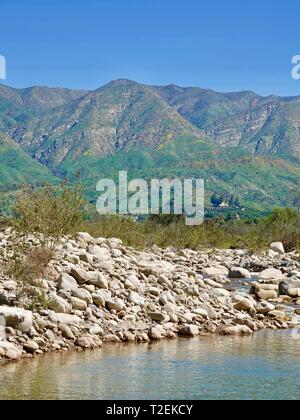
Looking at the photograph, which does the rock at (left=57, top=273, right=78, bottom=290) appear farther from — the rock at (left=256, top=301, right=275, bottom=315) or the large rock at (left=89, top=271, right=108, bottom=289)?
the rock at (left=256, top=301, right=275, bottom=315)

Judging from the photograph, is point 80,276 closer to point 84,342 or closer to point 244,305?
point 84,342

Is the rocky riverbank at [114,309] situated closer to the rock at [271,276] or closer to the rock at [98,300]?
the rock at [98,300]

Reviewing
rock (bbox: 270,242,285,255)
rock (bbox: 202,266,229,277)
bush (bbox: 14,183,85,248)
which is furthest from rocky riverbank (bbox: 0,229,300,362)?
rock (bbox: 270,242,285,255)

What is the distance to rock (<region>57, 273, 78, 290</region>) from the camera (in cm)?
2585

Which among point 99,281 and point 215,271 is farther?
point 215,271

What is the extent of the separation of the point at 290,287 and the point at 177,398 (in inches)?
985

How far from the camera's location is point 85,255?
32.8 m

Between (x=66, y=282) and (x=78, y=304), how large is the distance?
194 centimetres

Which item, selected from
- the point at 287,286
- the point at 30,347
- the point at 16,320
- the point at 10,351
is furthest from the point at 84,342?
the point at 287,286

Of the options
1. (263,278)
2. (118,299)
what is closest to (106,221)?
(263,278)

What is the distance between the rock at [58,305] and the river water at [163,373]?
2.16 metres

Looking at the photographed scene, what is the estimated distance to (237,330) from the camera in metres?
27.3

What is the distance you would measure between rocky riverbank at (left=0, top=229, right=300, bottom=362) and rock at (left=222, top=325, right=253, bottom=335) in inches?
1.7
